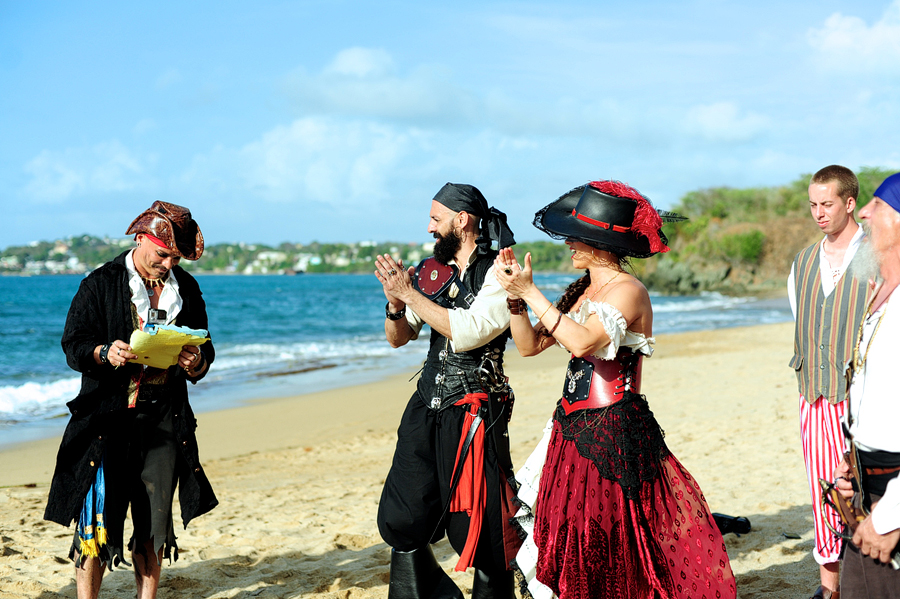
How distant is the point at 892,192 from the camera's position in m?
1.96

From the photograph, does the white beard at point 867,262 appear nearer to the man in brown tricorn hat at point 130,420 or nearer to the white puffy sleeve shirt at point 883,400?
the white puffy sleeve shirt at point 883,400

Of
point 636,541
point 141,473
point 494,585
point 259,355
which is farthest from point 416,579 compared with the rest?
point 259,355

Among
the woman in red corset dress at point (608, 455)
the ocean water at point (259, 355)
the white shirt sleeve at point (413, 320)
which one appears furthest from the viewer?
the ocean water at point (259, 355)

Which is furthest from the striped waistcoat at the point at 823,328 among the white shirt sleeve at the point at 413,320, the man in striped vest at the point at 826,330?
the white shirt sleeve at the point at 413,320

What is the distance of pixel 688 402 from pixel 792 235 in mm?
45844

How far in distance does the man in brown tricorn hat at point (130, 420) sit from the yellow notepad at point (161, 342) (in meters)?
0.08

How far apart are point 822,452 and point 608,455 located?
3.79 feet

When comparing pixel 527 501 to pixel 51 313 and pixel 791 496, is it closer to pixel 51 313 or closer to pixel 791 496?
pixel 791 496

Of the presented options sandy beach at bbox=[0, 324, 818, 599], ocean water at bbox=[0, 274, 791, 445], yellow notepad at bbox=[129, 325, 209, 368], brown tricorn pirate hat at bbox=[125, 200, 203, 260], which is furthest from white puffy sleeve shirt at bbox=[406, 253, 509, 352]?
ocean water at bbox=[0, 274, 791, 445]

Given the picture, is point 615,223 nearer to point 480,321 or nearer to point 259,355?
point 480,321

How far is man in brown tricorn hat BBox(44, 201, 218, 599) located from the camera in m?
3.20

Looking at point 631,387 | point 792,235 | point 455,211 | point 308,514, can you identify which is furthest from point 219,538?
point 792,235

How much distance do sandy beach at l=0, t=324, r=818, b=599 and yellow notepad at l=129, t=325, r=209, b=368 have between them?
5.09ft

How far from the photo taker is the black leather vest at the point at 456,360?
3305 millimetres
